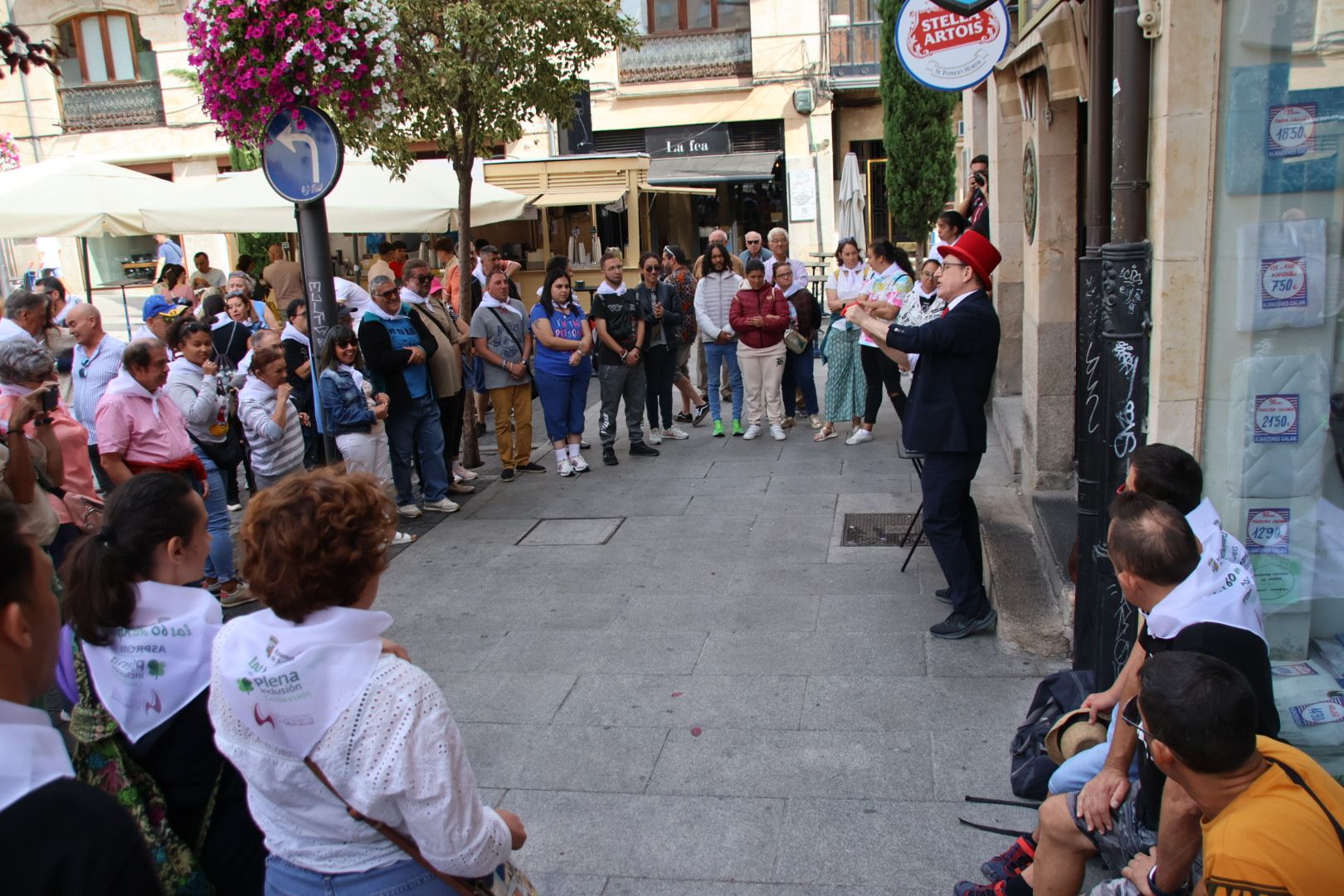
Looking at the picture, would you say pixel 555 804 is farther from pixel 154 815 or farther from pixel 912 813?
pixel 154 815

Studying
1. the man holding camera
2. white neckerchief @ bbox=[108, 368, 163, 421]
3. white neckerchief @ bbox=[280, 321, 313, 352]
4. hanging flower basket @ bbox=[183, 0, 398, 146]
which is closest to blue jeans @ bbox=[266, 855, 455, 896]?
white neckerchief @ bbox=[108, 368, 163, 421]

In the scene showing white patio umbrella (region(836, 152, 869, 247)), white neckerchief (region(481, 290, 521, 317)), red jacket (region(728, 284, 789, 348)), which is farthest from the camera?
white patio umbrella (region(836, 152, 869, 247))

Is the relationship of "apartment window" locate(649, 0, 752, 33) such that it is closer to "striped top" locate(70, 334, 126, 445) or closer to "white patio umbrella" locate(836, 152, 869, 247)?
"white patio umbrella" locate(836, 152, 869, 247)

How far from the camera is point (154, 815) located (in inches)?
97.8

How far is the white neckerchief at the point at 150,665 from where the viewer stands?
247 centimetres

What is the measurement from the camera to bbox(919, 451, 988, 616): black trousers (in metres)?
5.38

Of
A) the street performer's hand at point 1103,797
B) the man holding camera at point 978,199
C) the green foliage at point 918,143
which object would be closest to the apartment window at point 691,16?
the green foliage at point 918,143

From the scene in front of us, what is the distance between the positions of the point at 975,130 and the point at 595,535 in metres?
6.44

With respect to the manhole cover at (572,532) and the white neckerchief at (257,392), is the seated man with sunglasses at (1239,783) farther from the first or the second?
the white neckerchief at (257,392)

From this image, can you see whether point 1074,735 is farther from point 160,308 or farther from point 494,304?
point 160,308

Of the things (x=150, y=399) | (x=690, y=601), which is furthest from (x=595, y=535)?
(x=150, y=399)

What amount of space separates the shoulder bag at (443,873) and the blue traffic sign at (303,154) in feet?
18.1

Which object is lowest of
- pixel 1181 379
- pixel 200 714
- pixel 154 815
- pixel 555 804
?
pixel 555 804

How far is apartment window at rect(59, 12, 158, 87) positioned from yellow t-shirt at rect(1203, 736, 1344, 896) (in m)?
29.9
